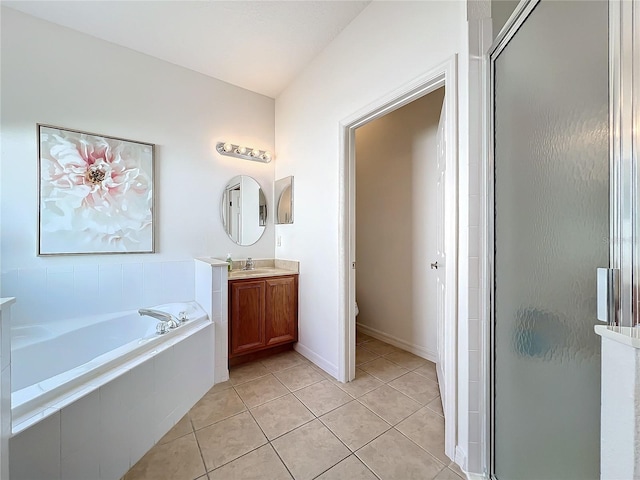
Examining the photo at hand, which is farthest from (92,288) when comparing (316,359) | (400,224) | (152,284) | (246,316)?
(400,224)

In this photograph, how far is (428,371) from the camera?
2078 millimetres

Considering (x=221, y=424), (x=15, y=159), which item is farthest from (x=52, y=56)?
(x=221, y=424)

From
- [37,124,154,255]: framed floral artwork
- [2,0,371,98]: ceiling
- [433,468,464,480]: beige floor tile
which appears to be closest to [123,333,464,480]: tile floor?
[433,468,464,480]: beige floor tile

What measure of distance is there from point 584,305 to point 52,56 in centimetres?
339

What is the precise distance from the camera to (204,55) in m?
2.25

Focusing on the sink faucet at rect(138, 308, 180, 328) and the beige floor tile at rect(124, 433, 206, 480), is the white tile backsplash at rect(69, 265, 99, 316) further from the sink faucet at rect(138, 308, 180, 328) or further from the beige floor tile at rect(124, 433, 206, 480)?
the beige floor tile at rect(124, 433, 206, 480)

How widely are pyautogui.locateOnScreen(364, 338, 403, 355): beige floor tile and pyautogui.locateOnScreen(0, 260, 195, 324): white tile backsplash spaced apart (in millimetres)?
1863

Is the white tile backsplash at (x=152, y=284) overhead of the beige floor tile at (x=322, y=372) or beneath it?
overhead

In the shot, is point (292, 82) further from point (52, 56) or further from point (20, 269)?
point (20, 269)

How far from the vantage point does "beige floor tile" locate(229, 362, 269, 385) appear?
1.99 metres

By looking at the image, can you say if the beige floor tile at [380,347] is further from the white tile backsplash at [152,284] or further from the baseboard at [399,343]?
the white tile backsplash at [152,284]

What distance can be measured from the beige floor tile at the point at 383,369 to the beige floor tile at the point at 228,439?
1.01 meters

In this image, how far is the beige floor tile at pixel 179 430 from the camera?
53.7 inches

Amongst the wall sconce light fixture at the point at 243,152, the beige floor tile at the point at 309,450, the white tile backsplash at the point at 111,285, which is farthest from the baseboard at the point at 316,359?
the wall sconce light fixture at the point at 243,152
